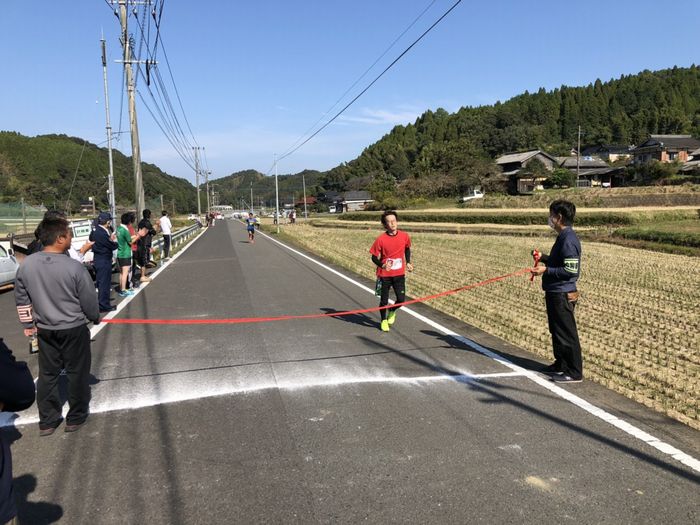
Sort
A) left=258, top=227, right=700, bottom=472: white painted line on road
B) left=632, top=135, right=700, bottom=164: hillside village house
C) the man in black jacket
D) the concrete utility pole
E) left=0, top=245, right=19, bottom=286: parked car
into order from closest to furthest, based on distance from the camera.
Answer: the man in black jacket → left=258, top=227, right=700, bottom=472: white painted line on road → left=0, top=245, right=19, bottom=286: parked car → the concrete utility pole → left=632, top=135, right=700, bottom=164: hillside village house

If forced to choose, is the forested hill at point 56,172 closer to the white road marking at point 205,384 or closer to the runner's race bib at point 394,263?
the runner's race bib at point 394,263

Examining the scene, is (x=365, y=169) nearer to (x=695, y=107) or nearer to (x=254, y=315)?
(x=695, y=107)

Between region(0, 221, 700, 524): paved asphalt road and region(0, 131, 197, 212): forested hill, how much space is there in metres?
70.2

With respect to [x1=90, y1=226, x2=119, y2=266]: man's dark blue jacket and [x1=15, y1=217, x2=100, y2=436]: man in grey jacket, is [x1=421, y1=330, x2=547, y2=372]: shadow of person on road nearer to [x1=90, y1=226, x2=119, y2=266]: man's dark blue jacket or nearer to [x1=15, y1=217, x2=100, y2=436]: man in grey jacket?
[x1=15, y1=217, x2=100, y2=436]: man in grey jacket

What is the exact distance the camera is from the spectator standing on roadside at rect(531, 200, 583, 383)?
5.21 m

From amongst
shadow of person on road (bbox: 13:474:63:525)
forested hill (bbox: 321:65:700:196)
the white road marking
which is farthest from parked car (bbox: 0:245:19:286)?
forested hill (bbox: 321:65:700:196)

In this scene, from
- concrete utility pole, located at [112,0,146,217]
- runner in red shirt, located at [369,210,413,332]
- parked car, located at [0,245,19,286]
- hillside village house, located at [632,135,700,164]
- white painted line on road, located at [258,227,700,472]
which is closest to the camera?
white painted line on road, located at [258,227,700,472]

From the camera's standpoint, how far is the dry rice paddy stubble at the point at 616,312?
5340 millimetres

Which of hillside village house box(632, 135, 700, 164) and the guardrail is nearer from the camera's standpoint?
the guardrail

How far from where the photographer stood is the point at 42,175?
273ft

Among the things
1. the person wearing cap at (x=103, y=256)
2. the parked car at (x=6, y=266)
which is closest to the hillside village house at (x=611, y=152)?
the parked car at (x=6, y=266)

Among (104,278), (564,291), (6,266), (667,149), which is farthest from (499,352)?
(667,149)

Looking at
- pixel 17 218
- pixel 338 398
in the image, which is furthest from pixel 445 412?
pixel 17 218

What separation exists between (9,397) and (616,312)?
892 cm
